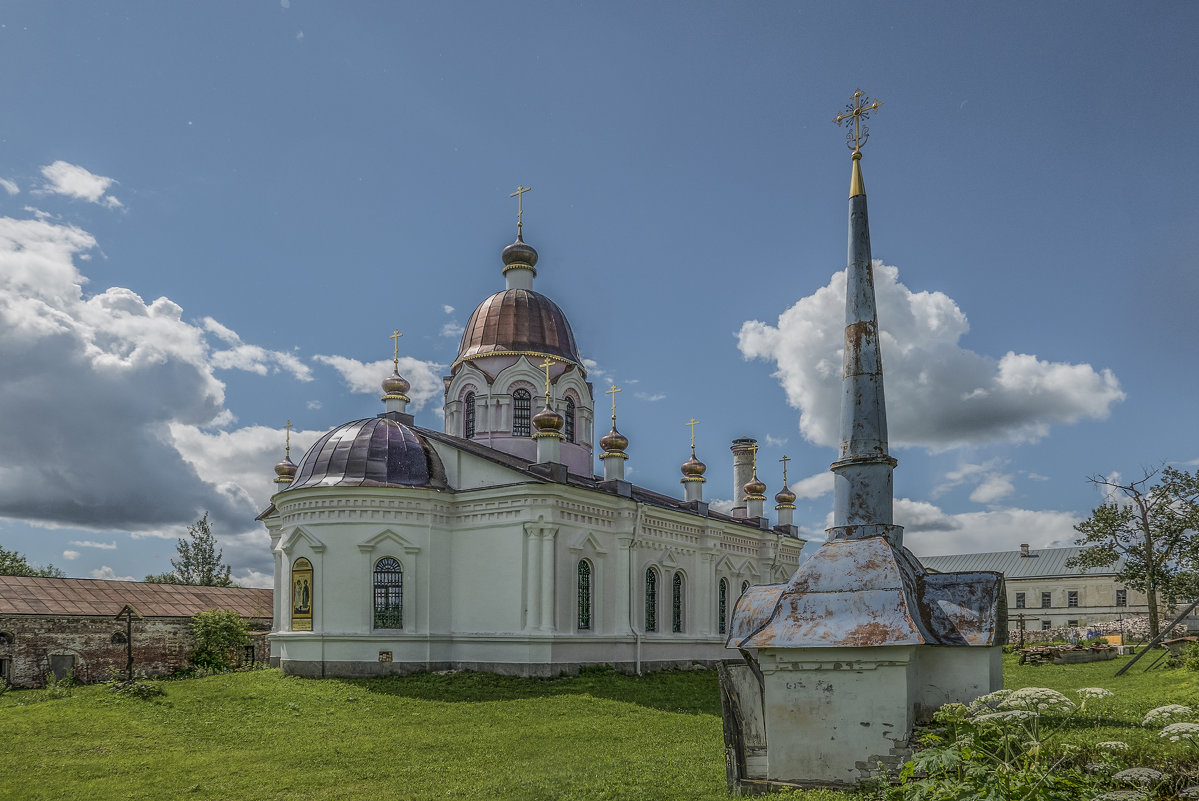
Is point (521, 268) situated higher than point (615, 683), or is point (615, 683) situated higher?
point (521, 268)

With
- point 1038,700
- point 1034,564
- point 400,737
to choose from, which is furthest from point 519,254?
point 1034,564

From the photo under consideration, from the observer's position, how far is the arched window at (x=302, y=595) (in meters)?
20.8

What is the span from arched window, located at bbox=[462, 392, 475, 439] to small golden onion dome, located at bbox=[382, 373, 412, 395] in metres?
2.06

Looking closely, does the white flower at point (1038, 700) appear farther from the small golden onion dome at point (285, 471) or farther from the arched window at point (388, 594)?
the small golden onion dome at point (285, 471)

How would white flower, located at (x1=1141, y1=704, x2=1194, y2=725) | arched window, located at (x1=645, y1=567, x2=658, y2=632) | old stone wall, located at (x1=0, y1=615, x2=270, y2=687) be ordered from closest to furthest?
white flower, located at (x1=1141, y1=704, x2=1194, y2=725) < old stone wall, located at (x1=0, y1=615, x2=270, y2=687) < arched window, located at (x1=645, y1=567, x2=658, y2=632)

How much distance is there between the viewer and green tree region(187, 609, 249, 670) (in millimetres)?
26891

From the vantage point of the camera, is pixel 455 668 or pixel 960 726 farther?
pixel 455 668

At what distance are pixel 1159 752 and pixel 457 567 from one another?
17.5 meters

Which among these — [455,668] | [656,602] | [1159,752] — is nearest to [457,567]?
[455,668]

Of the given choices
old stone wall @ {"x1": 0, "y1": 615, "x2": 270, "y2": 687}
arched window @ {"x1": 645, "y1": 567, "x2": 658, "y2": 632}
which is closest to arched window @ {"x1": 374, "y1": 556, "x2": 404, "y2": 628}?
arched window @ {"x1": 645, "y1": 567, "x2": 658, "y2": 632}

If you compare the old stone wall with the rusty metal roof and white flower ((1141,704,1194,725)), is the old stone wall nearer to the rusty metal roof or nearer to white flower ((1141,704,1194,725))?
the rusty metal roof

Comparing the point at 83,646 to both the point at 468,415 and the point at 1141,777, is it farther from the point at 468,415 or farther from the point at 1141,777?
the point at 1141,777

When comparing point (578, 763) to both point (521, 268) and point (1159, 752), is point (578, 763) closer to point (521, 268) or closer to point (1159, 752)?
point (1159, 752)

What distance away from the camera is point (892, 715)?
6.65 meters
